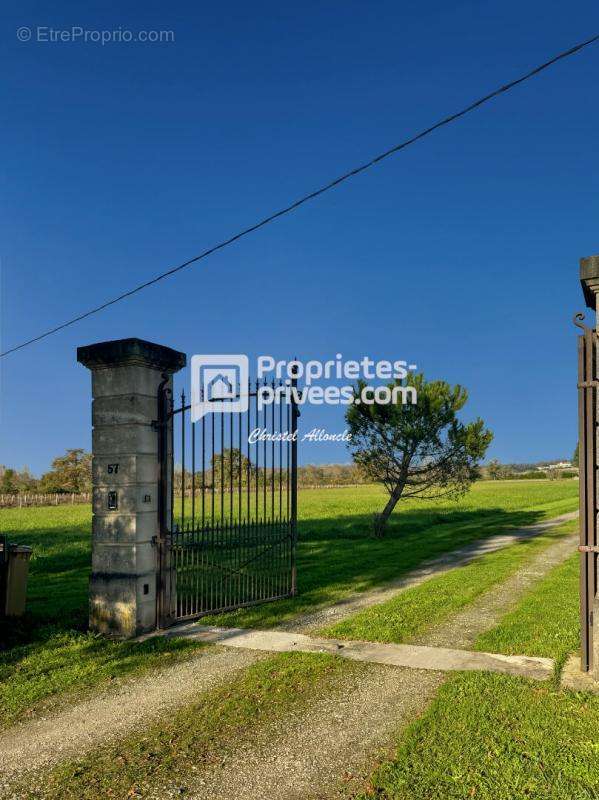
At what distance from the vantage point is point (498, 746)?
471 centimetres

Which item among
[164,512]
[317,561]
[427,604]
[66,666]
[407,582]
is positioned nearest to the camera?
[66,666]

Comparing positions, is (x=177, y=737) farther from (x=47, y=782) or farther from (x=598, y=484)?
(x=598, y=484)

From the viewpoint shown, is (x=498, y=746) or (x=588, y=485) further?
(x=588, y=485)

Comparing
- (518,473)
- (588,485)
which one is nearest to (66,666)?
(588,485)

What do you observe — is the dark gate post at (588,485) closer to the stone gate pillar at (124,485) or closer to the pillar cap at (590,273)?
the pillar cap at (590,273)

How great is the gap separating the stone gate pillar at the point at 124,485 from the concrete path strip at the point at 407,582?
7.10 feet

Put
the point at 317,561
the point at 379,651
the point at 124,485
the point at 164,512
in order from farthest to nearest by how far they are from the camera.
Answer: the point at 317,561 → the point at 164,512 → the point at 124,485 → the point at 379,651

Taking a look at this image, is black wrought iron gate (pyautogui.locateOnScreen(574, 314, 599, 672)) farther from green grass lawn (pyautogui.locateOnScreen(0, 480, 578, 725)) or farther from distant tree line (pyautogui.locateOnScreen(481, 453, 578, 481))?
distant tree line (pyautogui.locateOnScreen(481, 453, 578, 481))

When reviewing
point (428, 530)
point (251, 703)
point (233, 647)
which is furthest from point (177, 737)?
point (428, 530)

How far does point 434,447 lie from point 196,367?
1277 centimetres

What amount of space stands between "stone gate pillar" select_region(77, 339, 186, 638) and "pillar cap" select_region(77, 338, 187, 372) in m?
0.01

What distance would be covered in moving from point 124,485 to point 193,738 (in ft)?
13.9

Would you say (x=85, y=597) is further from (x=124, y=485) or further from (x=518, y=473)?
(x=518, y=473)

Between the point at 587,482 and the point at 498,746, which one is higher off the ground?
the point at 587,482
